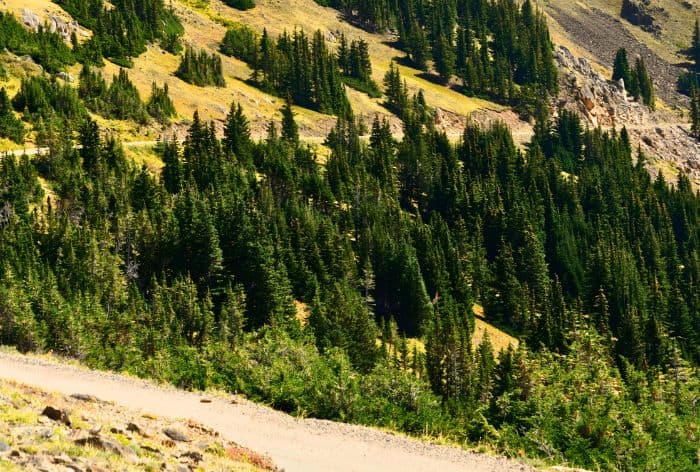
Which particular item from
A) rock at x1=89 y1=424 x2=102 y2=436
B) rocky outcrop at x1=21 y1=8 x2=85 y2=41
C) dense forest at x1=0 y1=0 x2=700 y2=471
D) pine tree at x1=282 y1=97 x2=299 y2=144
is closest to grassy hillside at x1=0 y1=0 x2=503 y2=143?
rocky outcrop at x1=21 y1=8 x2=85 y2=41

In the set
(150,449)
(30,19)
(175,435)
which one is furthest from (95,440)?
(30,19)

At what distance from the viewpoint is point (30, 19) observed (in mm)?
132625

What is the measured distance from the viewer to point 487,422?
2975 cm

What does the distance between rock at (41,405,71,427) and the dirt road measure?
18.7ft

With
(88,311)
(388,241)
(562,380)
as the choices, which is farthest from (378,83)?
(562,380)

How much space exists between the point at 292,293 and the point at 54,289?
103 ft

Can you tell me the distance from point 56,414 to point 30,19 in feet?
421

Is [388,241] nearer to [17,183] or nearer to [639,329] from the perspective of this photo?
[639,329]

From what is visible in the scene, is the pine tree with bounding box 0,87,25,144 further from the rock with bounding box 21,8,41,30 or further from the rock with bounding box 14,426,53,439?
the rock with bounding box 14,426,53,439

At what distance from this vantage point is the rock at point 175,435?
22125mm

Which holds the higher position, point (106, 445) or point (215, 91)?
point (106, 445)

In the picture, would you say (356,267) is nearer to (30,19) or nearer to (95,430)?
(30,19)

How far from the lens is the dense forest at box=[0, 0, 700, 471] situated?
32.4 metres

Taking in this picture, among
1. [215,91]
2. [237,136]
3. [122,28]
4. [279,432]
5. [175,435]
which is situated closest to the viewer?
[175,435]
